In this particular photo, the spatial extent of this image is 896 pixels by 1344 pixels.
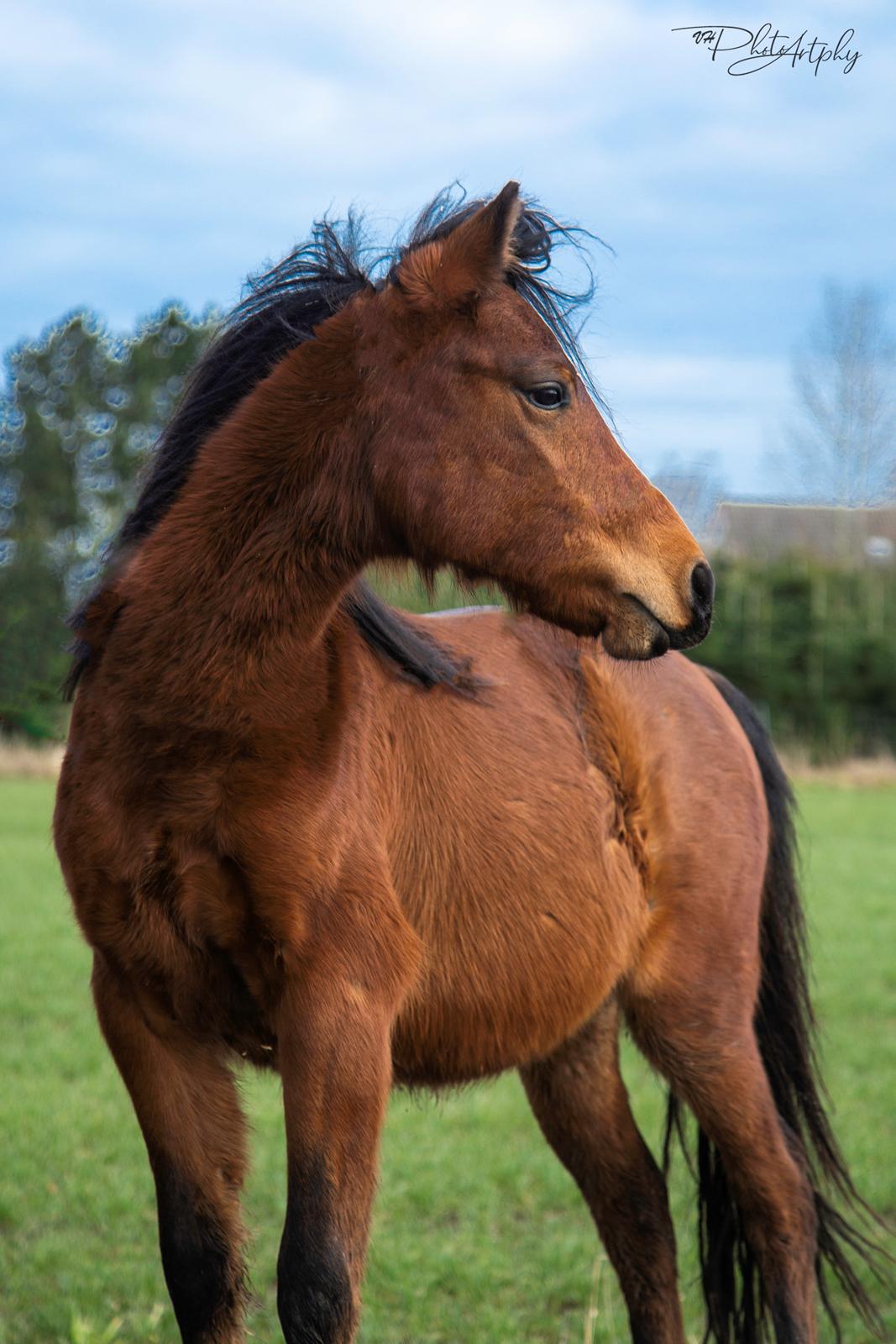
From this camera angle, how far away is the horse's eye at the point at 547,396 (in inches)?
101

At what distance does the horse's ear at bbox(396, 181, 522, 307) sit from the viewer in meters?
2.56

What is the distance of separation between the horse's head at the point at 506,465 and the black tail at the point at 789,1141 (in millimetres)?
1901

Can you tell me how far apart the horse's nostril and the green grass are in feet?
5.82

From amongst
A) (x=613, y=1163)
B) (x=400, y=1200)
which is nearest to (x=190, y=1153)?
(x=613, y=1163)

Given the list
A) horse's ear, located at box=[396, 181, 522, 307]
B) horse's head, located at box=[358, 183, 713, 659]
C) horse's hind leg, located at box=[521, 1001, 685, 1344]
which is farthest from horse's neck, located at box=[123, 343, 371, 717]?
horse's hind leg, located at box=[521, 1001, 685, 1344]

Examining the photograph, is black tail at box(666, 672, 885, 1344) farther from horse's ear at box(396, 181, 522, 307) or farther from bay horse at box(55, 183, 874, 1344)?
horse's ear at box(396, 181, 522, 307)

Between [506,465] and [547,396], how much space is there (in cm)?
17

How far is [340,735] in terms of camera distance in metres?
2.71

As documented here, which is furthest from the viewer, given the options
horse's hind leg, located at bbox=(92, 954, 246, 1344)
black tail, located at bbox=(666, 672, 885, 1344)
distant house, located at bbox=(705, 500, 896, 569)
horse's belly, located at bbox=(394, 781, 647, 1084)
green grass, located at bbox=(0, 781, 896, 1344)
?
distant house, located at bbox=(705, 500, 896, 569)

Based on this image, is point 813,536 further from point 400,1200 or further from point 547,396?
point 547,396

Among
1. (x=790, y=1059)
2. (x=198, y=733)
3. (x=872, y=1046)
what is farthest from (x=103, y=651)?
(x=872, y=1046)

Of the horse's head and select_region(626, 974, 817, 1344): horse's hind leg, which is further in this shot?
select_region(626, 974, 817, 1344): horse's hind leg

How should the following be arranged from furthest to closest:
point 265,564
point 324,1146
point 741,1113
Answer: point 741,1113 < point 265,564 < point 324,1146

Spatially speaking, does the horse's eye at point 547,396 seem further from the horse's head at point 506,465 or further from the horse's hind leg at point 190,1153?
the horse's hind leg at point 190,1153
